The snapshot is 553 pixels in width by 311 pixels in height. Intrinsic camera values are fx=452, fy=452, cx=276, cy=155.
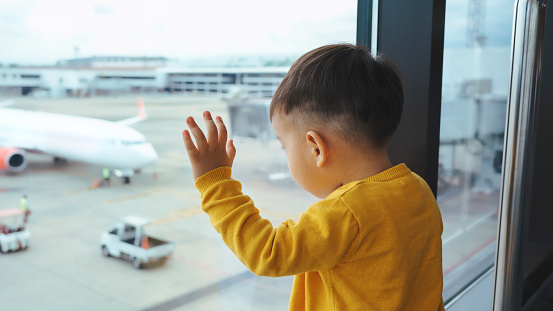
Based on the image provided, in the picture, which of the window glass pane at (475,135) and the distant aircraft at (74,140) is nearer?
the distant aircraft at (74,140)

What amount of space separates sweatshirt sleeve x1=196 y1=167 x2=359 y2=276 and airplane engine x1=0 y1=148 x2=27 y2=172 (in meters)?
0.70

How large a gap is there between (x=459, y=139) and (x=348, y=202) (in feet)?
8.32

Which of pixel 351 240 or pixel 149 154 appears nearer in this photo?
pixel 351 240

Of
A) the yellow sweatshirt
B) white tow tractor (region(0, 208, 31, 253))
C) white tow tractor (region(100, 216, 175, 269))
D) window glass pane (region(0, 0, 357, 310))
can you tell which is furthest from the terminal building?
the yellow sweatshirt

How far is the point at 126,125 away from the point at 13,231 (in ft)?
1.36

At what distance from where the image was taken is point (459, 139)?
2.88 m

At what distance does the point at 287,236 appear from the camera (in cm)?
58

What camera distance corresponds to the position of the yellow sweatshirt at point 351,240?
0.57 meters

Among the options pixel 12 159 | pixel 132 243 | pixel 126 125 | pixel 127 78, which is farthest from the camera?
pixel 132 243

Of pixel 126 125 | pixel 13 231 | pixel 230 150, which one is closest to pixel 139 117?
pixel 126 125

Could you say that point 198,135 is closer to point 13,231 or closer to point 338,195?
point 338,195

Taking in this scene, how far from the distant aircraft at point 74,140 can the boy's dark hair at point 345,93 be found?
2.34 feet

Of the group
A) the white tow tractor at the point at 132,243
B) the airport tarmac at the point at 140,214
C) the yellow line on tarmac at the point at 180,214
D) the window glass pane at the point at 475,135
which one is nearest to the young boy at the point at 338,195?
the airport tarmac at the point at 140,214

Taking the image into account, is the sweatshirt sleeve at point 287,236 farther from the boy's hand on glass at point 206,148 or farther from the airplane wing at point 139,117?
the airplane wing at point 139,117
